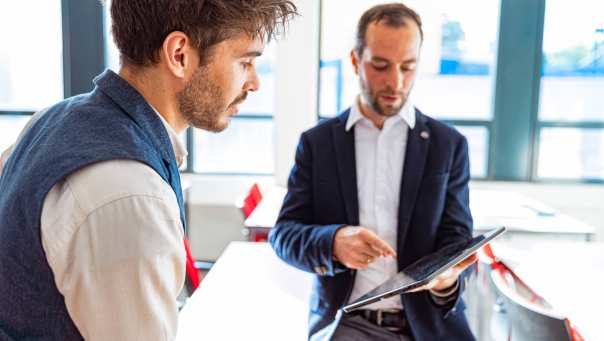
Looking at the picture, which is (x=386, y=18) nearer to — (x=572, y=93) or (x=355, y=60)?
(x=355, y=60)

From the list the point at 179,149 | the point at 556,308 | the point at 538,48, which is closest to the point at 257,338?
the point at 179,149

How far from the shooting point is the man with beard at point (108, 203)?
626 mm

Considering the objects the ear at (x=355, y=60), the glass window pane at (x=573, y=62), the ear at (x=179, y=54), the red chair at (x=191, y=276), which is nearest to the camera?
the ear at (x=179, y=54)

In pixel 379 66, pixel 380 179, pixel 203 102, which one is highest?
pixel 379 66

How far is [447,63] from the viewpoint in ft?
14.2

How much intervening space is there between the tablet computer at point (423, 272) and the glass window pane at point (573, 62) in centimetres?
350

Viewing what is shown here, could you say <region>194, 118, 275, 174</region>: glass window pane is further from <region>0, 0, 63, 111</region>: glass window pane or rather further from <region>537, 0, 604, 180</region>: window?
<region>537, 0, 604, 180</region>: window

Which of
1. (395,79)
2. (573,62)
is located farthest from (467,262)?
(573,62)

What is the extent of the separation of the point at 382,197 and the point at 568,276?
0.68 meters

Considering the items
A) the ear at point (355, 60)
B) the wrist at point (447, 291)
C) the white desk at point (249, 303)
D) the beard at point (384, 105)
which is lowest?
the white desk at point (249, 303)

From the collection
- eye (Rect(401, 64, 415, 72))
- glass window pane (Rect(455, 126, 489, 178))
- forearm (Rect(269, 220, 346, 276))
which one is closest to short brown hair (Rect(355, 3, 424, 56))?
eye (Rect(401, 64, 415, 72))

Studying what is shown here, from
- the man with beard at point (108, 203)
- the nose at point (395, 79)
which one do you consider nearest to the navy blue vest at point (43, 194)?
the man with beard at point (108, 203)

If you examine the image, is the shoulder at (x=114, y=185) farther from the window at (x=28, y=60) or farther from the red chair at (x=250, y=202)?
the window at (x=28, y=60)

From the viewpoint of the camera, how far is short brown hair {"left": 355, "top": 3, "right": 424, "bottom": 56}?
1614 mm
